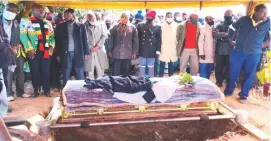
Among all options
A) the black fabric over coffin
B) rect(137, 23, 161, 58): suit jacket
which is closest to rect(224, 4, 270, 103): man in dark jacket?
rect(137, 23, 161, 58): suit jacket

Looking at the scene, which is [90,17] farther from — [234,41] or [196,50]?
[234,41]

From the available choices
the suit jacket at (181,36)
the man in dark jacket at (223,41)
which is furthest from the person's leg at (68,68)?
the man in dark jacket at (223,41)

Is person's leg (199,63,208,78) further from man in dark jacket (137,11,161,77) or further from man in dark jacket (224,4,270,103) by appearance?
man in dark jacket (137,11,161,77)

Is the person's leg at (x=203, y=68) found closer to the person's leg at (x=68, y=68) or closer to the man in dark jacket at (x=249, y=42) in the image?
the man in dark jacket at (x=249, y=42)

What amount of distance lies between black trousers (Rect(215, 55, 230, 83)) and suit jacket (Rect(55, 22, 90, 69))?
3384 millimetres

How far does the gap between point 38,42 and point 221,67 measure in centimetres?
463

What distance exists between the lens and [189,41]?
7.44 meters

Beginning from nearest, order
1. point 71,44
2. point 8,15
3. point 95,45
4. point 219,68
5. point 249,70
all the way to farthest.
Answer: point 8,15 < point 249,70 < point 71,44 < point 95,45 < point 219,68

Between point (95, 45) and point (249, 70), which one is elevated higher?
point (95, 45)

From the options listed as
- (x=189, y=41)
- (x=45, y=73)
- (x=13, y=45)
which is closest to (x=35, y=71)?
(x=45, y=73)

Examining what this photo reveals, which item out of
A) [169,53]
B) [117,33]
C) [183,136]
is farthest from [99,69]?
[183,136]

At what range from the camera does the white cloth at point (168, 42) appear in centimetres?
748

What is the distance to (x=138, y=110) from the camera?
5.01 metres

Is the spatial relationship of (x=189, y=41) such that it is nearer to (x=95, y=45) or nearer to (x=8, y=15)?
(x=95, y=45)
